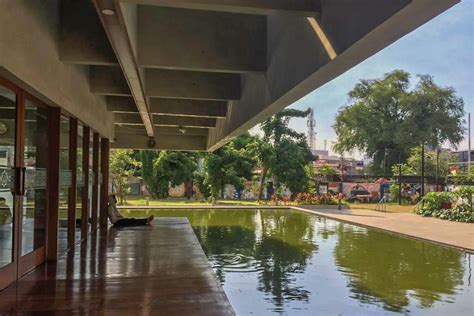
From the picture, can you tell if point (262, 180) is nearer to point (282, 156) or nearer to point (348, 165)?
point (282, 156)

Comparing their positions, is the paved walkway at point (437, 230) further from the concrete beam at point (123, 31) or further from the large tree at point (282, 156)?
the large tree at point (282, 156)

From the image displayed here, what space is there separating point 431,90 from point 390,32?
120 ft

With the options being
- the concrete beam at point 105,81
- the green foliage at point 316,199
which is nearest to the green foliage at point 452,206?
the green foliage at point 316,199

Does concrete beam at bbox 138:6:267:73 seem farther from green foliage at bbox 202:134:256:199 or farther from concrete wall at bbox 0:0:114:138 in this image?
green foliage at bbox 202:134:256:199

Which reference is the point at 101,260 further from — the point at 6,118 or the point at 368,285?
the point at 368,285

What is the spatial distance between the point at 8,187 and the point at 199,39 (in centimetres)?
254

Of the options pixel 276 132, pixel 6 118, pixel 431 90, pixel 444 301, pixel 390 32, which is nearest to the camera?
pixel 390 32

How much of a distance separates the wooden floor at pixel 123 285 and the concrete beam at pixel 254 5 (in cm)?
253

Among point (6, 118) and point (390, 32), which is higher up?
point (390, 32)

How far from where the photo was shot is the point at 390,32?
2.82m

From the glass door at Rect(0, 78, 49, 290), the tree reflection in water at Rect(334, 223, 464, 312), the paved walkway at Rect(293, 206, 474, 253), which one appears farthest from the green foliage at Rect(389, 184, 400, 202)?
the glass door at Rect(0, 78, 49, 290)

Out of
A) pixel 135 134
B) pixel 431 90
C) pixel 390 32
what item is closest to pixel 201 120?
pixel 135 134

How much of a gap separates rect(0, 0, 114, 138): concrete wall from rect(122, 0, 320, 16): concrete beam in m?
1.42

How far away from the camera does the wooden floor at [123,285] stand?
4152 millimetres
